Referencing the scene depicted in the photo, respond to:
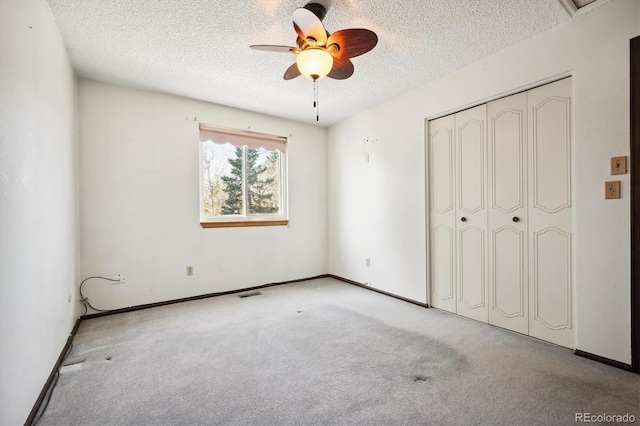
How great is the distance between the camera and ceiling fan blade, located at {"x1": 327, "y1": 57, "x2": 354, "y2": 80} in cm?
220

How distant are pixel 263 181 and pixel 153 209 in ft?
5.04

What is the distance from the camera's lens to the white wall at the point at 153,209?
3.18 meters

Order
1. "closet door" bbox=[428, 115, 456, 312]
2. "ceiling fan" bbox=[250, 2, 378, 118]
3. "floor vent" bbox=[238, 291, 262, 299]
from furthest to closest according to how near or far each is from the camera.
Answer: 1. "floor vent" bbox=[238, 291, 262, 299]
2. "closet door" bbox=[428, 115, 456, 312]
3. "ceiling fan" bbox=[250, 2, 378, 118]

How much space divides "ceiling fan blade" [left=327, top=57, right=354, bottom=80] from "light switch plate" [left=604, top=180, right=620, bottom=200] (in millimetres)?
2003

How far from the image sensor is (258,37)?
2395 millimetres

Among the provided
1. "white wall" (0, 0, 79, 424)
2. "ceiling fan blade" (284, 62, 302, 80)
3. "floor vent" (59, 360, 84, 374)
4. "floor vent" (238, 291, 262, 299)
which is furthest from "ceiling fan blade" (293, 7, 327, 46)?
"floor vent" (238, 291, 262, 299)

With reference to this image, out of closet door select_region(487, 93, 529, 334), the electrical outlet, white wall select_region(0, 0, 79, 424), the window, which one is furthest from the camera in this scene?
the window

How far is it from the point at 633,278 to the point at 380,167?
2596mm

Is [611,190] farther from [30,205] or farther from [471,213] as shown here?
[30,205]

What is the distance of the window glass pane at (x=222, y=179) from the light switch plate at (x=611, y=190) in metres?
3.82

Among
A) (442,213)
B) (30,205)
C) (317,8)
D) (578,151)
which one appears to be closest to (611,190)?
(578,151)

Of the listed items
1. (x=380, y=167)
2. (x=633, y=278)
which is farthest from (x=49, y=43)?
(x=633, y=278)

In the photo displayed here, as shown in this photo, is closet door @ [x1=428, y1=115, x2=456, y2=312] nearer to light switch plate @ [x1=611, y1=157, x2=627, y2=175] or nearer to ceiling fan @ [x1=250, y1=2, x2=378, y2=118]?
light switch plate @ [x1=611, y1=157, x2=627, y2=175]

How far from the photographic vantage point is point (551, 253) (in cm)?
240
